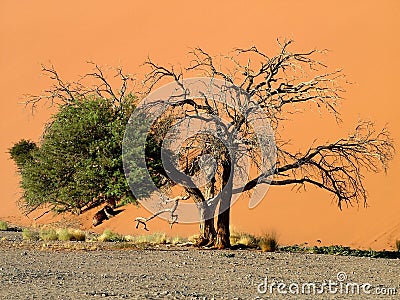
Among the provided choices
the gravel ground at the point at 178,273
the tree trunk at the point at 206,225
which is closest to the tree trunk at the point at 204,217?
the tree trunk at the point at 206,225

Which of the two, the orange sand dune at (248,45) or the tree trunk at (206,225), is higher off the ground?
the orange sand dune at (248,45)

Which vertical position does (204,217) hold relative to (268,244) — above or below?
above

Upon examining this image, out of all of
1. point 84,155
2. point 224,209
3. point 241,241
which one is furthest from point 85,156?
point 241,241

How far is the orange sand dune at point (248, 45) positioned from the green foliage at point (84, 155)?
8380 mm

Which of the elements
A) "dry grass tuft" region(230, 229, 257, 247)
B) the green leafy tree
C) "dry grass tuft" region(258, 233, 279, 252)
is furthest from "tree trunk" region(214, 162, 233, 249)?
the green leafy tree

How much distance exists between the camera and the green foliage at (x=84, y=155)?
22.2m

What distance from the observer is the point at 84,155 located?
2269 centimetres

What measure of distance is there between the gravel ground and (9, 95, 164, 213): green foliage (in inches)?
73.1

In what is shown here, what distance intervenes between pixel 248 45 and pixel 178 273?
43.1 meters

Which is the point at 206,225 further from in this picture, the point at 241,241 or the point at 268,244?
the point at 268,244

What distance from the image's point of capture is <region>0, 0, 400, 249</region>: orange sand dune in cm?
3709

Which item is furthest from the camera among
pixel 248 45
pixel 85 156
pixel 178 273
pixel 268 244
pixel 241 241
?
pixel 248 45

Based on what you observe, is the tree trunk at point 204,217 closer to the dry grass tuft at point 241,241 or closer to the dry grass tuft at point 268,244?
the dry grass tuft at point 241,241

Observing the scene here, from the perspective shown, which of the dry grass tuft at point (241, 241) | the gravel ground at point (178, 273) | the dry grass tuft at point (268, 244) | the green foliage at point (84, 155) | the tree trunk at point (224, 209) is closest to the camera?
the gravel ground at point (178, 273)
